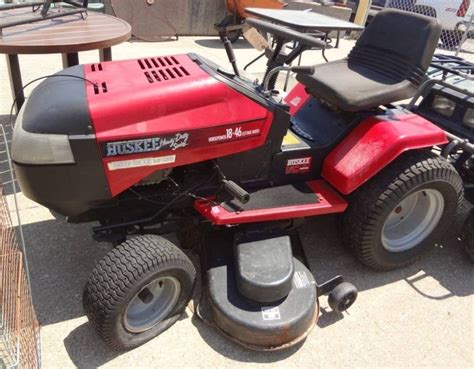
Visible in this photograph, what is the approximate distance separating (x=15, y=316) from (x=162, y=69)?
1.31 metres

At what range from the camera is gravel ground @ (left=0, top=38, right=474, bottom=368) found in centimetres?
207

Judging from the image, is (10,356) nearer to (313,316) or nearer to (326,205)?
(313,316)

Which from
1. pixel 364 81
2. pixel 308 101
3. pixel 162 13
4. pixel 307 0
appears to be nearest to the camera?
pixel 364 81

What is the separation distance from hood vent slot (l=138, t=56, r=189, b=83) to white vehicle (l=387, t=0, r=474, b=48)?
29.6 feet

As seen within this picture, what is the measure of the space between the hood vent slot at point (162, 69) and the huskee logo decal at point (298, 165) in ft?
2.54

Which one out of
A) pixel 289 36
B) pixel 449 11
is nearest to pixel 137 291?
pixel 289 36

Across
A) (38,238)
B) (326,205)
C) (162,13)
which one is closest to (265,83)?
(326,205)

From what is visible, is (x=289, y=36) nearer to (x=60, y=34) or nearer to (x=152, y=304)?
(x=152, y=304)

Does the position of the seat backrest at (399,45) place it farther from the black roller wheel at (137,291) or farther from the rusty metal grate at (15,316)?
the rusty metal grate at (15,316)

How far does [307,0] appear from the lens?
1058 centimetres

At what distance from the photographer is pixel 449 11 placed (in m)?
9.73

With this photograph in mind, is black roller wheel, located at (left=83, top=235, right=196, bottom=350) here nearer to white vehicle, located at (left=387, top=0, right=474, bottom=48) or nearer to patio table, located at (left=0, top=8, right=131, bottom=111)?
patio table, located at (left=0, top=8, right=131, bottom=111)

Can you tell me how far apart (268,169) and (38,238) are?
4.84ft

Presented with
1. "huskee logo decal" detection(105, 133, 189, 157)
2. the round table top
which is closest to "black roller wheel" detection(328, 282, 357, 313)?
"huskee logo decal" detection(105, 133, 189, 157)
